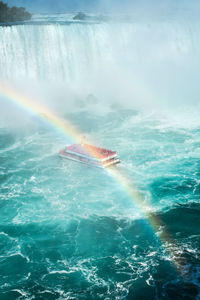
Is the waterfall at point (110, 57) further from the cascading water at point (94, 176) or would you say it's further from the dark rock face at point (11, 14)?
the dark rock face at point (11, 14)

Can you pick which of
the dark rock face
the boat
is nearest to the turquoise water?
the boat

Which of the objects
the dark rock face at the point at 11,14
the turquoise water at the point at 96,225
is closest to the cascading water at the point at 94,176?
the turquoise water at the point at 96,225

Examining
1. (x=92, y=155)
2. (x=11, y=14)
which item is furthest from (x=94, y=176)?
(x=11, y=14)

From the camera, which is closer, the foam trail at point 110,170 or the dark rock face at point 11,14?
Result: the foam trail at point 110,170

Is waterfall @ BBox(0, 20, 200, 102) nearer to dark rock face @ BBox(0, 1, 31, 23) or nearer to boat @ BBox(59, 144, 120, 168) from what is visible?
boat @ BBox(59, 144, 120, 168)

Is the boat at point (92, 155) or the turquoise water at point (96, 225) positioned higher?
the boat at point (92, 155)

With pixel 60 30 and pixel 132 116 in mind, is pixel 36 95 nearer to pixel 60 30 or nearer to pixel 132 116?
pixel 60 30

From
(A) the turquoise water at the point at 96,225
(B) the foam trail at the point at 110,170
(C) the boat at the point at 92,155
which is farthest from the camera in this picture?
(C) the boat at the point at 92,155

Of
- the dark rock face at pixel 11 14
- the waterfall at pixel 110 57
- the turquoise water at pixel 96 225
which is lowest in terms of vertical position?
the turquoise water at pixel 96 225
